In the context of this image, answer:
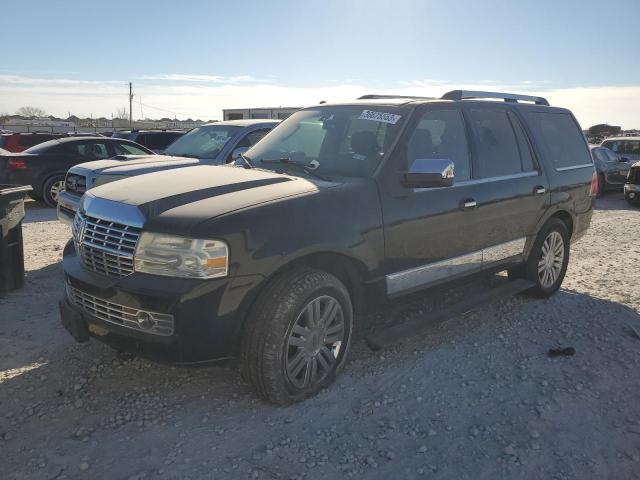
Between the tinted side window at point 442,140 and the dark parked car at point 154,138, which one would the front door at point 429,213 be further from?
the dark parked car at point 154,138

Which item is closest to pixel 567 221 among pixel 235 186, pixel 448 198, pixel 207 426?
pixel 448 198

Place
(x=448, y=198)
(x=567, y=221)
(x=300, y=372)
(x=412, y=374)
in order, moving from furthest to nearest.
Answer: (x=567, y=221) → (x=448, y=198) → (x=412, y=374) → (x=300, y=372)

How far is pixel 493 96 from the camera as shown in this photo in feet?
17.0

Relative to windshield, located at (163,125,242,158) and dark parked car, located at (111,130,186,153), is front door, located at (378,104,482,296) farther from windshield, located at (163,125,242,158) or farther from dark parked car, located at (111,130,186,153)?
dark parked car, located at (111,130,186,153)

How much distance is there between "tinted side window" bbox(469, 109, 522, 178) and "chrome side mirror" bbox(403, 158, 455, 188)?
95 cm

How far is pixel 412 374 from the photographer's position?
155 inches

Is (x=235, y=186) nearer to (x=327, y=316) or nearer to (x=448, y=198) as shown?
→ (x=327, y=316)

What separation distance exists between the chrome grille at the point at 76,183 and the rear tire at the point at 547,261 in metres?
5.50

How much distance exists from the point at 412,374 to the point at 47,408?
7.91 ft

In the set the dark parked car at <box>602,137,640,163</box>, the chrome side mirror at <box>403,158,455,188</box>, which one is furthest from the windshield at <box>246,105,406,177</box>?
the dark parked car at <box>602,137,640,163</box>

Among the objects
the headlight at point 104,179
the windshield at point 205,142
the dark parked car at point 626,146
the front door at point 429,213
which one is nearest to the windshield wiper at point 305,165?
the front door at point 429,213

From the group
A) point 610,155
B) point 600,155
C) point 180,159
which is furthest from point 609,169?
point 180,159

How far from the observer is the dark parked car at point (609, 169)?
15727mm

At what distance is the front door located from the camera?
152 inches
